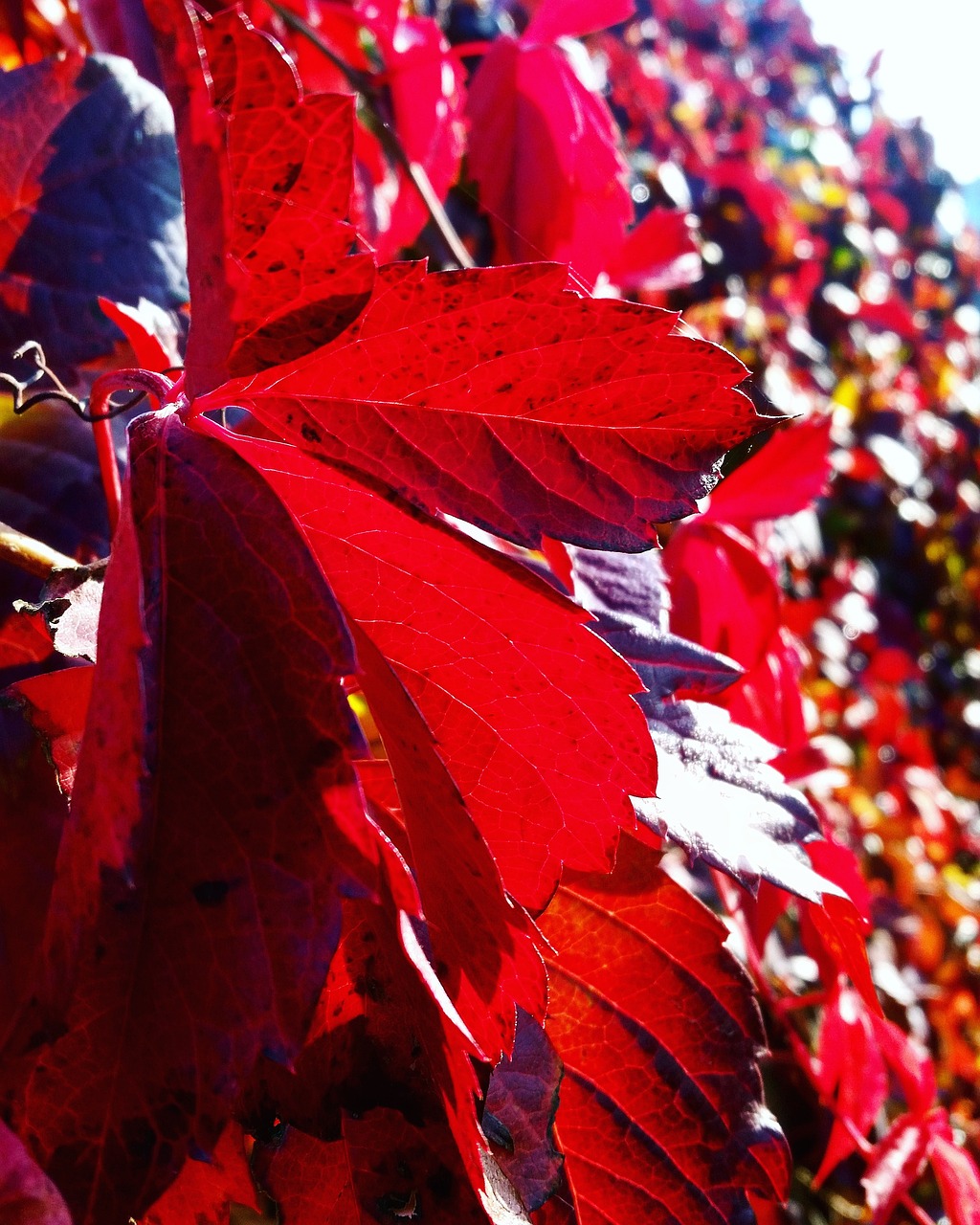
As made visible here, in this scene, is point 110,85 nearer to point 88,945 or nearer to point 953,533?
point 88,945

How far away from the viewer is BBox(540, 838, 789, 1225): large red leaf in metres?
0.42

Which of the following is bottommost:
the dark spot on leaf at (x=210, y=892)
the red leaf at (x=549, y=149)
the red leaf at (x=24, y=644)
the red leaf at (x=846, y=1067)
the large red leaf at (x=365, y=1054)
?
the red leaf at (x=846, y=1067)

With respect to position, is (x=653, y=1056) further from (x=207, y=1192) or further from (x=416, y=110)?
(x=416, y=110)

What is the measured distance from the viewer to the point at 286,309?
306 mm

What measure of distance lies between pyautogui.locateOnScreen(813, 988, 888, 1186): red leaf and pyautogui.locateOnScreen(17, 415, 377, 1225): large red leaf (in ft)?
1.80

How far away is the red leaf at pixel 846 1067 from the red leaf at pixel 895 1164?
3 cm

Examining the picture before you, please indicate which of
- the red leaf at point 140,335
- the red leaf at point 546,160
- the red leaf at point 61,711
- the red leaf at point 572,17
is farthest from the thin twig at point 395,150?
the red leaf at point 61,711

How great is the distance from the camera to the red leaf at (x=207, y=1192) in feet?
1.13

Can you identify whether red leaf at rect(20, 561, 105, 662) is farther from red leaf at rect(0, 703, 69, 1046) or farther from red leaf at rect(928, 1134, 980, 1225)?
red leaf at rect(928, 1134, 980, 1225)

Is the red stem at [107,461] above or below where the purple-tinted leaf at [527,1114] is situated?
above

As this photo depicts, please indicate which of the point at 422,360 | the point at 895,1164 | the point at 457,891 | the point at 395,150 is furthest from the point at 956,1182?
the point at 395,150

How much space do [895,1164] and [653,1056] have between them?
0.51 meters

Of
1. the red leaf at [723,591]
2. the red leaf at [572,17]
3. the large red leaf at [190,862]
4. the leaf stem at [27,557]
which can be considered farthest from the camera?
the red leaf at [572,17]

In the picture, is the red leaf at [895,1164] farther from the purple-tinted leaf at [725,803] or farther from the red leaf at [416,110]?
the red leaf at [416,110]
